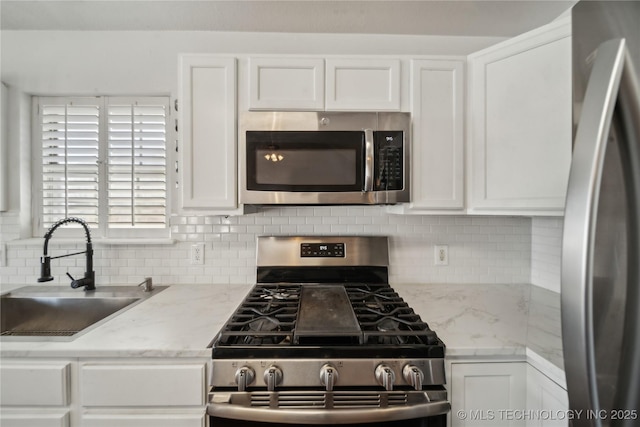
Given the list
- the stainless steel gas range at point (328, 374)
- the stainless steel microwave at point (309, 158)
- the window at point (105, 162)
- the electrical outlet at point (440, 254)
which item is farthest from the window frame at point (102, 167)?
the electrical outlet at point (440, 254)

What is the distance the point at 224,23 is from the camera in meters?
1.75

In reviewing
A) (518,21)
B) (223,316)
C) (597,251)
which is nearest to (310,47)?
(518,21)

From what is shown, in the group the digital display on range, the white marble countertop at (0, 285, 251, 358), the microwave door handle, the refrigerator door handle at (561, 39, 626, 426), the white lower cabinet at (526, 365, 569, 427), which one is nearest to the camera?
the refrigerator door handle at (561, 39, 626, 426)

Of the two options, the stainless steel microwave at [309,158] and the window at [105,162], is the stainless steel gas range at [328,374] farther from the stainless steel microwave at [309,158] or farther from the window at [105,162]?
the window at [105,162]

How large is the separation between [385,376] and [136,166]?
1.83m

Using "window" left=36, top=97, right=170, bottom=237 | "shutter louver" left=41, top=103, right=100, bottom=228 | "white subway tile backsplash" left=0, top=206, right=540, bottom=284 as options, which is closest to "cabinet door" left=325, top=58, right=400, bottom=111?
"white subway tile backsplash" left=0, top=206, right=540, bottom=284

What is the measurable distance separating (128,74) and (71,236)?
1060 millimetres

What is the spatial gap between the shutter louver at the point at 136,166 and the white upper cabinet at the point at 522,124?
180cm

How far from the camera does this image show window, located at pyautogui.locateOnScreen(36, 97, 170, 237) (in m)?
1.89

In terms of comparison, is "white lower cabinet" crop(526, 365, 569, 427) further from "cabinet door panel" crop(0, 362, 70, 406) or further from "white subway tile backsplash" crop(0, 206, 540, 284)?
"cabinet door panel" crop(0, 362, 70, 406)

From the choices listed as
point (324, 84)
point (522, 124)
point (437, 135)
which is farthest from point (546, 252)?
point (324, 84)

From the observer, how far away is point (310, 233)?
1832 millimetres

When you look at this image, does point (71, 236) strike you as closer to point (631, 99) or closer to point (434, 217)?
point (434, 217)

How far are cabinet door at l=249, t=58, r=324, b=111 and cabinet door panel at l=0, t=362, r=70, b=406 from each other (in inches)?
51.8
